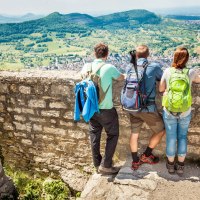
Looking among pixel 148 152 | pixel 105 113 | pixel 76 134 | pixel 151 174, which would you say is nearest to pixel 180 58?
pixel 105 113

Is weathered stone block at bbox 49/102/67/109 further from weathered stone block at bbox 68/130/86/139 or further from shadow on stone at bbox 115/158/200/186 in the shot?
shadow on stone at bbox 115/158/200/186

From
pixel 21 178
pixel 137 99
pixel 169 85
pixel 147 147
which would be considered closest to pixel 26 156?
pixel 21 178

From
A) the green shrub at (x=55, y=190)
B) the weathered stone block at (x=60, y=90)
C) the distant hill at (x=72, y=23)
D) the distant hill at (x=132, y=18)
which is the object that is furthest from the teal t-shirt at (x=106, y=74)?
the distant hill at (x=132, y=18)

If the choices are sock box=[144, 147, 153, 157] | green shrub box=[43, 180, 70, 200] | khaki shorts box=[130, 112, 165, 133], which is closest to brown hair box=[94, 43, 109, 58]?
khaki shorts box=[130, 112, 165, 133]

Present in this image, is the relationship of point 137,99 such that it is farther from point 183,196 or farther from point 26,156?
point 26,156

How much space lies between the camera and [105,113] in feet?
12.2

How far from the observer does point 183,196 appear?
3.50m

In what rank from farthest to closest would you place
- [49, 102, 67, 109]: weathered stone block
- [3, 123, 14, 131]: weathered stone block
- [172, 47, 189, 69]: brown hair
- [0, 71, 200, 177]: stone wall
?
[3, 123, 14, 131]: weathered stone block, [49, 102, 67, 109]: weathered stone block, [0, 71, 200, 177]: stone wall, [172, 47, 189, 69]: brown hair

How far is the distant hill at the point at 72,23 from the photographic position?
115 meters

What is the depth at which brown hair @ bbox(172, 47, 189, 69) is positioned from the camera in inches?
127

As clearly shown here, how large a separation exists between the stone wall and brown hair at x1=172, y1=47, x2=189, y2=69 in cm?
98

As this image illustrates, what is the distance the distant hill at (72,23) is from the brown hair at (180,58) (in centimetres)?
11254

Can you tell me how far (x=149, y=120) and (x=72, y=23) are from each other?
146m

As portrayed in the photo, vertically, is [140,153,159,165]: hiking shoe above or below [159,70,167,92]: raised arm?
below
